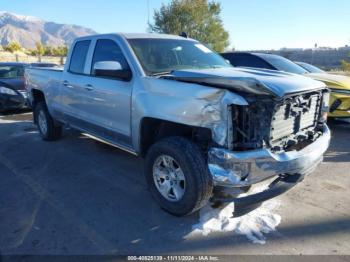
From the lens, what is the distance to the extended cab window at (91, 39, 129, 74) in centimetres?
431

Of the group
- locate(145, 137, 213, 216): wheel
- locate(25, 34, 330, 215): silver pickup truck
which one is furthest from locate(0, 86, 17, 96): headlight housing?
locate(145, 137, 213, 216): wheel

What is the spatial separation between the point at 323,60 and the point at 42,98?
34.9m

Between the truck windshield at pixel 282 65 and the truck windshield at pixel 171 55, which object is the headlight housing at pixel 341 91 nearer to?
the truck windshield at pixel 282 65

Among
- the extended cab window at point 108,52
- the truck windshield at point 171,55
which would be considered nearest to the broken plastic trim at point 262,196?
the truck windshield at point 171,55

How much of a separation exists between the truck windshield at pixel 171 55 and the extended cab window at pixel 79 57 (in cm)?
117

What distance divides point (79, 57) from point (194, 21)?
23.1m

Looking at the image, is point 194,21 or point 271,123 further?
point 194,21

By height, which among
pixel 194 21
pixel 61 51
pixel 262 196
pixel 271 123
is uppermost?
pixel 194 21

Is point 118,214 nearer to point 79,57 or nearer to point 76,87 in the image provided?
point 76,87

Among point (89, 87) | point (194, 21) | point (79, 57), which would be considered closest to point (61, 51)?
point (194, 21)

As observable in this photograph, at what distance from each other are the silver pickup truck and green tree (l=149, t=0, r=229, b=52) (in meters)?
22.9

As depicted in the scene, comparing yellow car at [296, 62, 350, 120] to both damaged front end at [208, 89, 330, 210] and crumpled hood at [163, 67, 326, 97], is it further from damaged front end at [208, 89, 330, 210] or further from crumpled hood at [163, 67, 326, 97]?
damaged front end at [208, 89, 330, 210]

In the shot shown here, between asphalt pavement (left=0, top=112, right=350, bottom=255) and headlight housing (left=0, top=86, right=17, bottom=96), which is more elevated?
headlight housing (left=0, top=86, right=17, bottom=96)

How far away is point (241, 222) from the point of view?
351cm
